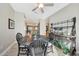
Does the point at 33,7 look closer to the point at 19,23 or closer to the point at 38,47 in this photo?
the point at 19,23

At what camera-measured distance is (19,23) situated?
261cm

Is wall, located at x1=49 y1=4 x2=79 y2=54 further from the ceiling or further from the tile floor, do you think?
the tile floor

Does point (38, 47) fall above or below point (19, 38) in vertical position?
below

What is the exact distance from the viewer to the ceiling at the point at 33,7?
99.7 inches

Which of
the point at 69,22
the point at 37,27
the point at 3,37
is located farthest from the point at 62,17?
the point at 3,37

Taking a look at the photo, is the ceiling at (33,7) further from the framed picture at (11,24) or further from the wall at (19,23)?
the framed picture at (11,24)

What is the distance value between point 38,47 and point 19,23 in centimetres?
49

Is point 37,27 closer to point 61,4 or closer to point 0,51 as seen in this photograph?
point 61,4

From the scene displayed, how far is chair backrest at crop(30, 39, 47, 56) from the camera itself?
2.55 metres

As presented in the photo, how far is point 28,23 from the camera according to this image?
2.61 metres

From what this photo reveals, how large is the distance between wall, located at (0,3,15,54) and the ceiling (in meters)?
0.11

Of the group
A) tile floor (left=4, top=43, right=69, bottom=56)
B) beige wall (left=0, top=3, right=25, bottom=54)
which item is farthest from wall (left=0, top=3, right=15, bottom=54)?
tile floor (left=4, top=43, right=69, bottom=56)

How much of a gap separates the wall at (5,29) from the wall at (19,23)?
0.22 feet

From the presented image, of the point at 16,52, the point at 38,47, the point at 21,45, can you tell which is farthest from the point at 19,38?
the point at 38,47
